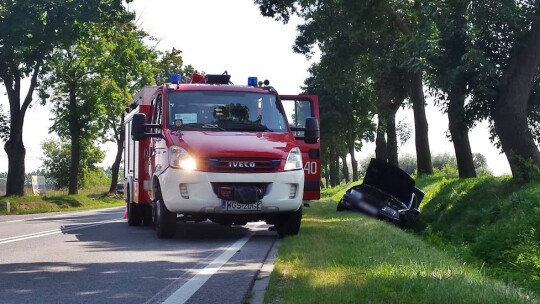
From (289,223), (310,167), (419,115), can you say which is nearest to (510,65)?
(310,167)

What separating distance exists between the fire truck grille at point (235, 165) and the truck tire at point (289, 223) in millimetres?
1225

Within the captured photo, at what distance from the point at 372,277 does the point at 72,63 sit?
4264cm

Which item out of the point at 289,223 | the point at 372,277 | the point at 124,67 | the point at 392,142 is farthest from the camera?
the point at 124,67

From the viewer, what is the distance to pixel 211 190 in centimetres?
1238

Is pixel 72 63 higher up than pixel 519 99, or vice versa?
pixel 72 63

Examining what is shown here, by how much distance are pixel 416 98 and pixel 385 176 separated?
34.3 feet

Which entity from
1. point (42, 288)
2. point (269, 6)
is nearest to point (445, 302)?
point (42, 288)

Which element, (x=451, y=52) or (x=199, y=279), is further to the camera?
(x=451, y=52)

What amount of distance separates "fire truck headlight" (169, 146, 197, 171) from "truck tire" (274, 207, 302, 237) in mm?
1965

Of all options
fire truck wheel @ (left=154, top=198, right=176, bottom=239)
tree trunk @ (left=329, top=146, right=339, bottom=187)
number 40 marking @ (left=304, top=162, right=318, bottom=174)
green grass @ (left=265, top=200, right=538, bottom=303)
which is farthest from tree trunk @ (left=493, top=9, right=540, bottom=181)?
tree trunk @ (left=329, top=146, right=339, bottom=187)

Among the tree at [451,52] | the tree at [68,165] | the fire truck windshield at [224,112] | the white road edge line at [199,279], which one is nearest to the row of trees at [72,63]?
the tree at [451,52]

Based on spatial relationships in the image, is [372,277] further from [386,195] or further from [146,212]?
[386,195]

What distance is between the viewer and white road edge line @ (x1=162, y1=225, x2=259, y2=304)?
7160 mm

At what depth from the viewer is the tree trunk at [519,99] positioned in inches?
763
